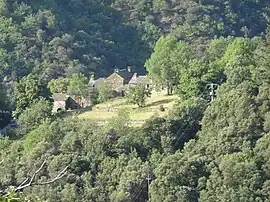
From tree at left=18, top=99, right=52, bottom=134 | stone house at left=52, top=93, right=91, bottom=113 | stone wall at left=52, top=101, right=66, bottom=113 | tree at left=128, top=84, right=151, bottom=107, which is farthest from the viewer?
stone house at left=52, top=93, right=91, bottom=113

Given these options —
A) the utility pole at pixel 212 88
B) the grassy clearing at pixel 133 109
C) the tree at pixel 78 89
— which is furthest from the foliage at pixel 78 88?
the utility pole at pixel 212 88

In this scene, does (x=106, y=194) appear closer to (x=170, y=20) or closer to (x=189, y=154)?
(x=189, y=154)

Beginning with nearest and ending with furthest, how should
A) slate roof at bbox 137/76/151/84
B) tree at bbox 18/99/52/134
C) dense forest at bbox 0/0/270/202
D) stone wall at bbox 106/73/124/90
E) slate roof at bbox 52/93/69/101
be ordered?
dense forest at bbox 0/0/270/202
tree at bbox 18/99/52/134
slate roof at bbox 52/93/69/101
slate roof at bbox 137/76/151/84
stone wall at bbox 106/73/124/90

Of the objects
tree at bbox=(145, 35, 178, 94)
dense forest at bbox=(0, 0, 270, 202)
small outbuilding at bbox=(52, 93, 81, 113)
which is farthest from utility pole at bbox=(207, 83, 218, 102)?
small outbuilding at bbox=(52, 93, 81, 113)

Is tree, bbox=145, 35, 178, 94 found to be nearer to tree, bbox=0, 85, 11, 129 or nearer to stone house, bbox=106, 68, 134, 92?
stone house, bbox=106, 68, 134, 92

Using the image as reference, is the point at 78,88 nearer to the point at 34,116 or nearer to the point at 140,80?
the point at 140,80

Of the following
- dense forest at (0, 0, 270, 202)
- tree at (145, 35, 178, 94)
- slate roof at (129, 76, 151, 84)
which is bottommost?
dense forest at (0, 0, 270, 202)

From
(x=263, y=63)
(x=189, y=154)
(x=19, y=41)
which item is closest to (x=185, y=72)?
(x=263, y=63)
